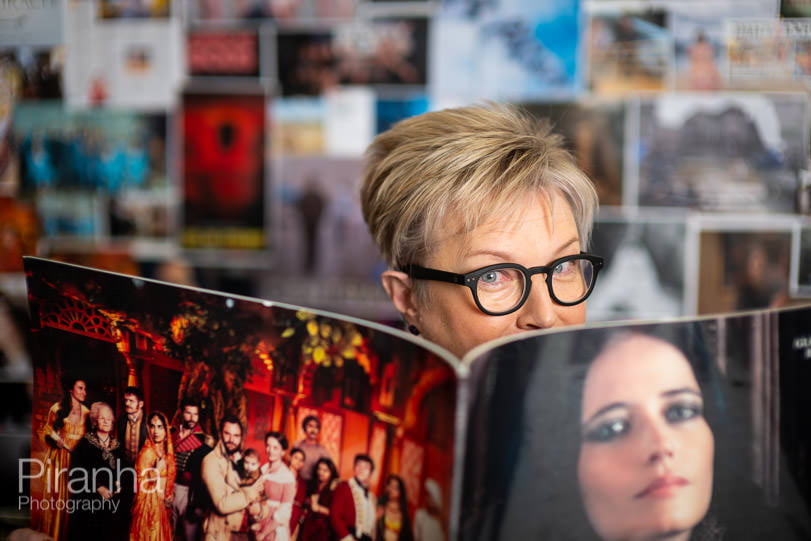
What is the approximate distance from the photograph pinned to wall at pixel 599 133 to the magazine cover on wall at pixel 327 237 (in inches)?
19.9

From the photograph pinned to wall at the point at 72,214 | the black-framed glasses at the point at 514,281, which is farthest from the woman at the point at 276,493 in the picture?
the photograph pinned to wall at the point at 72,214

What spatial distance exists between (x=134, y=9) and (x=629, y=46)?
1.25 meters

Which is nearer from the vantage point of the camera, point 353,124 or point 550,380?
point 550,380

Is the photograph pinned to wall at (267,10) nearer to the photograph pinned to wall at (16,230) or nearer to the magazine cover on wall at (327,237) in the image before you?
the magazine cover on wall at (327,237)

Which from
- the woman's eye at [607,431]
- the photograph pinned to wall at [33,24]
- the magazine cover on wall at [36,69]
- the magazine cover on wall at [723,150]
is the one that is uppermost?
the photograph pinned to wall at [33,24]

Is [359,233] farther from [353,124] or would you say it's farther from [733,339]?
[733,339]

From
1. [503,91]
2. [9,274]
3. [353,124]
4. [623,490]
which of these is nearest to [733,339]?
[623,490]

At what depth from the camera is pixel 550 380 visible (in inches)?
22.8

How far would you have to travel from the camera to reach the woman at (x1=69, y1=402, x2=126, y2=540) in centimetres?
70

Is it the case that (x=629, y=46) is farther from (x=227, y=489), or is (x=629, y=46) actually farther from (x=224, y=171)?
(x=227, y=489)

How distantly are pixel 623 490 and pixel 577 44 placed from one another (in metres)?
1.33

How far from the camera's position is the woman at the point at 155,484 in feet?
2.20

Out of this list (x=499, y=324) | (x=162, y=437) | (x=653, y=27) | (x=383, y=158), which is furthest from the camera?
(x=653, y=27)

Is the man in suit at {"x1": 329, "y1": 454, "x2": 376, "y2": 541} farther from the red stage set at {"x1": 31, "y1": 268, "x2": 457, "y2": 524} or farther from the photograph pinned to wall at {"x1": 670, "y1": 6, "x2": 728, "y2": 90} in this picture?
the photograph pinned to wall at {"x1": 670, "y1": 6, "x2": 728, "y2": 90}
